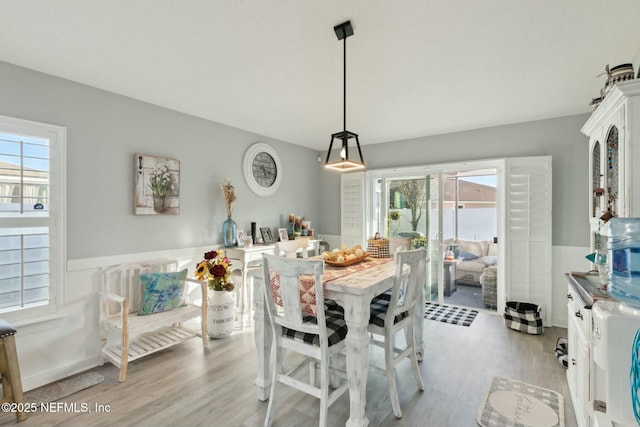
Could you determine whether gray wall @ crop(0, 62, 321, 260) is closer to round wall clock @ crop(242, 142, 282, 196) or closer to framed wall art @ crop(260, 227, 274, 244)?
round wall clock @ crop(242, 142, 282, 196)

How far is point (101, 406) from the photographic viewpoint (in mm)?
2141

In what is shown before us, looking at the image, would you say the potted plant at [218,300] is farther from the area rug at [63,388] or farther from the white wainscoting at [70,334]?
the area rug at [63,388]

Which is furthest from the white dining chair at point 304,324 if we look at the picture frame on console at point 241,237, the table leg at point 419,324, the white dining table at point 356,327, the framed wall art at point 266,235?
the framed wall art at point 266,235

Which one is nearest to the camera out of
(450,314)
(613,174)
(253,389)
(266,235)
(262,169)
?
(613,174)

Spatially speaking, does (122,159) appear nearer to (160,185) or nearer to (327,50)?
(160,185)

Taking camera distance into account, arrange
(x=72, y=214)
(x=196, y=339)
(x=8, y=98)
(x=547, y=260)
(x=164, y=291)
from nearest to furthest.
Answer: (x=8, y=98) < (x=72, y=214) < (x=164, y=291) < (x=196, y=339) < (x=547, y=260)

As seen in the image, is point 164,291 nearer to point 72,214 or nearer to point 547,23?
point 72,214

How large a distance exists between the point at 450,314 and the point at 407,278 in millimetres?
2305

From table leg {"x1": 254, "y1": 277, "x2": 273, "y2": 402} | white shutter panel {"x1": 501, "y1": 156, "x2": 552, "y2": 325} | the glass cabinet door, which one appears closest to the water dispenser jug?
the glass cabinet door

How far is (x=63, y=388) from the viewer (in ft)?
7.70

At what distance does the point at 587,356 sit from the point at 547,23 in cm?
189

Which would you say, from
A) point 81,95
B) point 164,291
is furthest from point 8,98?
point 164,291

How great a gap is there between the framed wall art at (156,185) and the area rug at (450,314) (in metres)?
3.37

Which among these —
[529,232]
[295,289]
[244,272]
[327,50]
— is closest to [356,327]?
[295,289]
